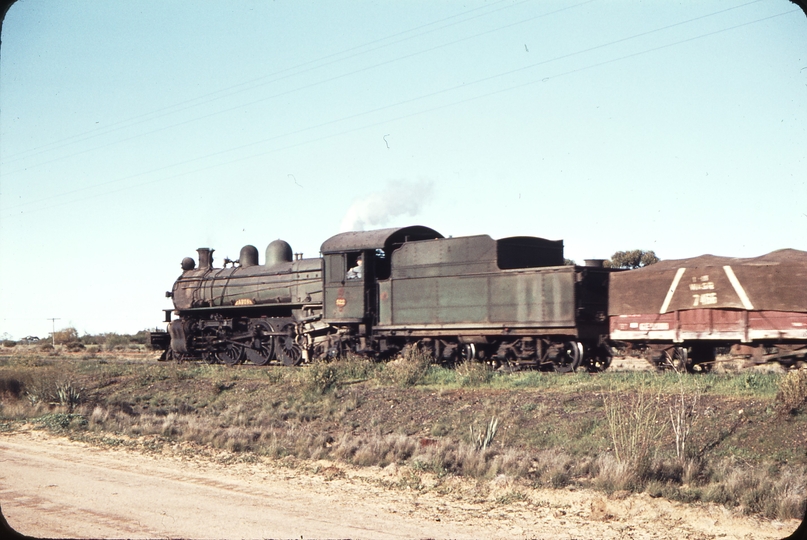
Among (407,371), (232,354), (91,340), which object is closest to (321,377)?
(407,371)

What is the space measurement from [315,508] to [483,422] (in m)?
5.01

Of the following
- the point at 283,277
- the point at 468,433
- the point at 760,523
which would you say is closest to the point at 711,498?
the point at 760,523

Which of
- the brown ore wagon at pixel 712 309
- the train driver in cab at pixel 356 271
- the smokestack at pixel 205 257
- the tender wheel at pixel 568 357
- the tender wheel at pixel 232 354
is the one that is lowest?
the tender wheel at pixel 232 354

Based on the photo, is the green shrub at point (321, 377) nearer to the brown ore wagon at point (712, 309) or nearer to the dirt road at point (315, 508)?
the dirt road at point (315, 508)

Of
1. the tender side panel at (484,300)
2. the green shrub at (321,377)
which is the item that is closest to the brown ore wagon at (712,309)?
the tender side panel at (484,300)

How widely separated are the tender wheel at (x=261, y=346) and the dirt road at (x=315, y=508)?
1375 cm

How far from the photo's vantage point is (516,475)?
9.54 m

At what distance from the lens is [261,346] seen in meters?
24.9

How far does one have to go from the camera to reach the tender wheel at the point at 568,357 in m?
17.6

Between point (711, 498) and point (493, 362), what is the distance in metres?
11.4

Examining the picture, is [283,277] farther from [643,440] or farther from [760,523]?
[760,523]

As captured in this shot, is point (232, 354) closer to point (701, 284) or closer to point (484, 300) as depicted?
point (484, 300)

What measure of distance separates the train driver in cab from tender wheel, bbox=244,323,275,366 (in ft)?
14.0

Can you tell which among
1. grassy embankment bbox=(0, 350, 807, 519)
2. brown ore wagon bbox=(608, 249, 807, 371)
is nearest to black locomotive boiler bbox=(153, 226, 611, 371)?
brown ore wagon bbox=(608, 249, 807, 371)
